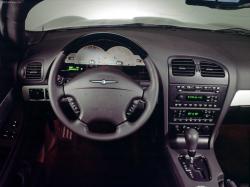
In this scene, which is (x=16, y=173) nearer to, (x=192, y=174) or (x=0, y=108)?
(x=0, y=108)

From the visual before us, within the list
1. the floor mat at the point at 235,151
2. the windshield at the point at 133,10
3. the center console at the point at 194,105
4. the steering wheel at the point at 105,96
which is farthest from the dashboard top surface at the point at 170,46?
Answer: the floor mat at the point at 235,151

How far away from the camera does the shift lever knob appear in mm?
2096

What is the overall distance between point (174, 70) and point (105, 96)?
409 mm

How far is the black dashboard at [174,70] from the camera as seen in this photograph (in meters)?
2.06

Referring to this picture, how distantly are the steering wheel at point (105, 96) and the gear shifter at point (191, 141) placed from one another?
0.31m

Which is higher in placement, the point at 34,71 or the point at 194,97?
the point at 34,71

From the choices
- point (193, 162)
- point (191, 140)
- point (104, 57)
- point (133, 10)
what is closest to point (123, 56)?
point (104, 57)

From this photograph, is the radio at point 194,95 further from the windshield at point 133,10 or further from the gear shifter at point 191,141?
the windshield at point 133,10

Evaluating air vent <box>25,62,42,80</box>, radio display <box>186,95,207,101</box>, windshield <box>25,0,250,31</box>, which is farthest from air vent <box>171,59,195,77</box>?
windshield <box>25,0,250,31</box>

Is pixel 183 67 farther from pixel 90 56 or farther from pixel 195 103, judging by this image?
pixel 90 56

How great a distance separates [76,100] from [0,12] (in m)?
0.52

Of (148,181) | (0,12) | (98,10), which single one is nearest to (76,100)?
(0,12)

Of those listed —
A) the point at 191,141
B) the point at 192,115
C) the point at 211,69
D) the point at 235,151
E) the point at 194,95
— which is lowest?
the point at 235,151

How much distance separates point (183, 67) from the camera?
2129 mm
